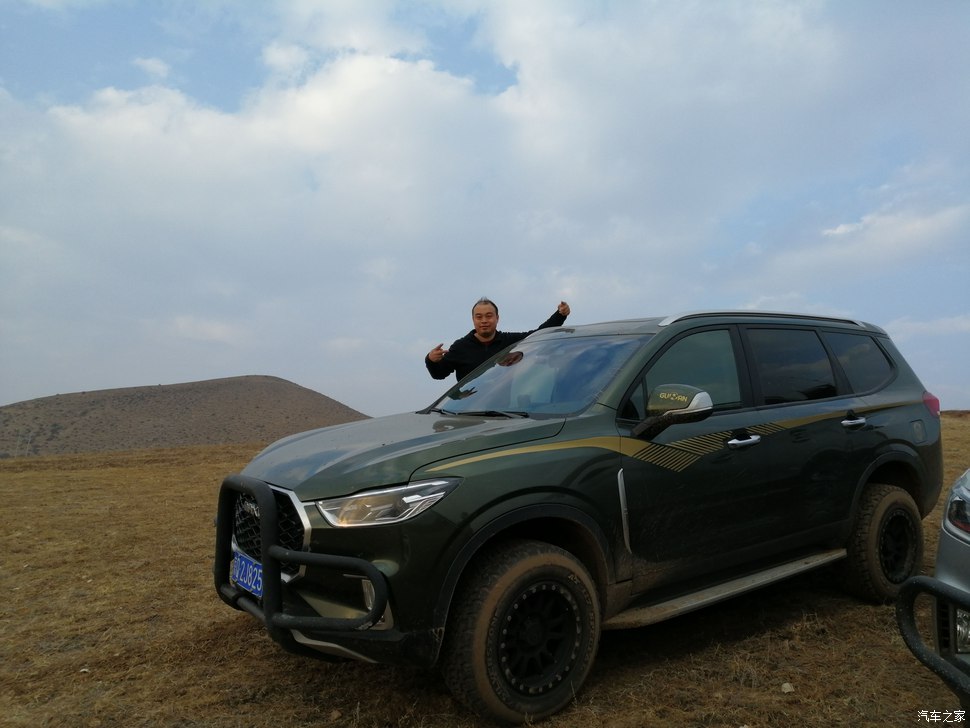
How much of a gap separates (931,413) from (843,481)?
1321 mm

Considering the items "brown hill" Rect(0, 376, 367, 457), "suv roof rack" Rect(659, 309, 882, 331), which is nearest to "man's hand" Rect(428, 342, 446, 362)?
"suv roof rack" Rect(659, 309, 882, 331)

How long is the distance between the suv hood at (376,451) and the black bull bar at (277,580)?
4.0 inches

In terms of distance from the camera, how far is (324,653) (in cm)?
291

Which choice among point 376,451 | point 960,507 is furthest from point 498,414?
point 960,507

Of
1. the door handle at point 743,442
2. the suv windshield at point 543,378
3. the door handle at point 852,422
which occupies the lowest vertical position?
the door handle at point 743,442

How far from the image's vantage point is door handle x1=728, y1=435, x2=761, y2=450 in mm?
3730

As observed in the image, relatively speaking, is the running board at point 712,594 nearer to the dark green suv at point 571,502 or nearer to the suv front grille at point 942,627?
the dark green suv at point 571,502

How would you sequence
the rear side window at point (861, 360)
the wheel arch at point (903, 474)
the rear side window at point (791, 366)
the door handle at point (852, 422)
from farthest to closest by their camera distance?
the rear side window at point (861, 360) < the wheel arch at point (903, 474) < the door handle at point (852, 422) < the rear side window at point (791, 366)

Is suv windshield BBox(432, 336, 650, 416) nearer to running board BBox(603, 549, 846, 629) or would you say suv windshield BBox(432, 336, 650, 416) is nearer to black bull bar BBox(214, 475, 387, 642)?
running board BBox(603, 549, 846, 629)

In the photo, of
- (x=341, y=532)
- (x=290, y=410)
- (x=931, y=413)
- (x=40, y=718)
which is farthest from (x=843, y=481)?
(x=290, y=410)

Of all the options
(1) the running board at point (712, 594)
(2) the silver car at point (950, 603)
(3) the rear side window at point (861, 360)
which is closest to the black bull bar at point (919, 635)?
(2) the silver car at point (950, 603)

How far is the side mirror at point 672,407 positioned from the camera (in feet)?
10.6

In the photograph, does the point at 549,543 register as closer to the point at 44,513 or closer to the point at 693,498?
the point at 693,498

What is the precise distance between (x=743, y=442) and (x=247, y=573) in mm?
2639
